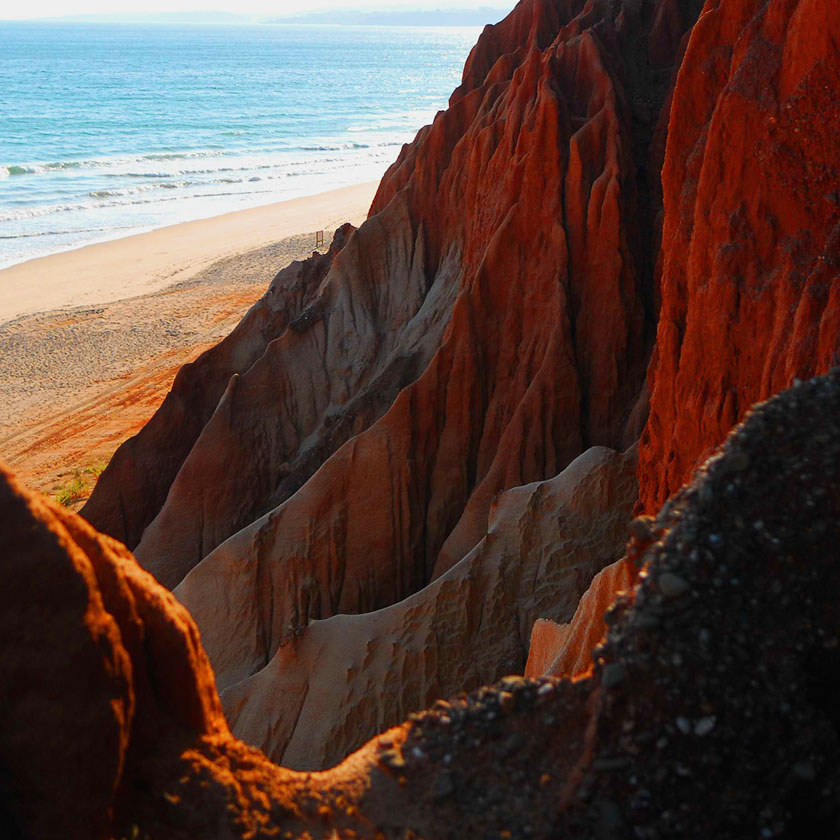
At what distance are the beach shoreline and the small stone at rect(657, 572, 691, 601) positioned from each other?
2769cm

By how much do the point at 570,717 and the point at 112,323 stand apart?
2644cm

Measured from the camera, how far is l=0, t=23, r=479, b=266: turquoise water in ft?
143

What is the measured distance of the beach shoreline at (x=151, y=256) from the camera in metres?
31.0

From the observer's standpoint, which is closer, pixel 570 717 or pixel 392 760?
pixel 570 717

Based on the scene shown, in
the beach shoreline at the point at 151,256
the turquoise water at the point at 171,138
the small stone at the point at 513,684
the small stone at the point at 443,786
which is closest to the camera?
the small stone at the point at 443,786

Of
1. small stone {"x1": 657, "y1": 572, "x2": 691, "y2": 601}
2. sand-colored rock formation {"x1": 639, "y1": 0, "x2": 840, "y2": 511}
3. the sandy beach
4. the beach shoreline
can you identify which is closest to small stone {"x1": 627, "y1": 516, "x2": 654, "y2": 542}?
small stone {"x1": 657, "y1": 572, "x2": 691, "y2": 601}

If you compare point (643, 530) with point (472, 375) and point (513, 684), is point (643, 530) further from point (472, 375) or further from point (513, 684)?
point (472, 375)

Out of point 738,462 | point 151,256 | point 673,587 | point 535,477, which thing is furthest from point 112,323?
point 673,587

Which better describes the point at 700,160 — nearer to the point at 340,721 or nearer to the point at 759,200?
the point at 759,200

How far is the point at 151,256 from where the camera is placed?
118ft

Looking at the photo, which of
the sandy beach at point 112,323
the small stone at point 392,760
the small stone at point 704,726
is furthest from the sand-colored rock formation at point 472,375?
the small stone at point 704,726

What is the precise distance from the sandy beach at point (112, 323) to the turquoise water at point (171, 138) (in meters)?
3.27

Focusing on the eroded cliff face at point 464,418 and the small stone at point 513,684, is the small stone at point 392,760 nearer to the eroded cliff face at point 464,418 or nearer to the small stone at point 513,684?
the small stone at point 513,684

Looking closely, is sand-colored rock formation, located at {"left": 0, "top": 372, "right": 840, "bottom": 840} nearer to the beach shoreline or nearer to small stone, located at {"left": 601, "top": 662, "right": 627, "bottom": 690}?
small stone, located at {"left": 601, "top": 662, "right": 627, "bottom": 690}
